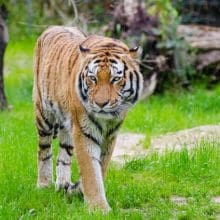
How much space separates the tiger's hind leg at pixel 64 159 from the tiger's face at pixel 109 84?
43.8 inches

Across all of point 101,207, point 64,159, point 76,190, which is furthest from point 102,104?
point 64,159

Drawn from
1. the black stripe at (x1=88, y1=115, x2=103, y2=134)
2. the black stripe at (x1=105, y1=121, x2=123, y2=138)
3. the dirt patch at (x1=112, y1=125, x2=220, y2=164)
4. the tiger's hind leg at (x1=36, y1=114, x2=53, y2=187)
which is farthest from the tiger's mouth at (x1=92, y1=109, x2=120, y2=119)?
the dirt patch at (x1=112, y1=125, x2=220, y2=164)

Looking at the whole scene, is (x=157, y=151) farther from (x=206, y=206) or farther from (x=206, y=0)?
(x=206, y=0)

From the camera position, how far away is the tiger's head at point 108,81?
5672 mm

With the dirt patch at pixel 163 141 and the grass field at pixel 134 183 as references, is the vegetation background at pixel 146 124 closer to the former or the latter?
the grass field at pixel 134 183

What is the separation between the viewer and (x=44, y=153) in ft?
22.9

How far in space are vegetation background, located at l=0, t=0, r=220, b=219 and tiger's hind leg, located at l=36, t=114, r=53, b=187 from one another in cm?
14

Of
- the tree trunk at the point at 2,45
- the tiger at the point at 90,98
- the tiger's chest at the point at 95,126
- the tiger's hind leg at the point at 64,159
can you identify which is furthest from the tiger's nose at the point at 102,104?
the tree trunk at the point at 2,45

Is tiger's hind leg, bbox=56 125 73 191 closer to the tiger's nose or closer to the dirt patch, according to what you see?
the dirt patch

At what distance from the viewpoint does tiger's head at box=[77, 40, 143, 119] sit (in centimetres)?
567

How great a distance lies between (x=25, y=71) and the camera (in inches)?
655

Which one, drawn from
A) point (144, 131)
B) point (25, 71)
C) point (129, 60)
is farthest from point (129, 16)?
point (129, 60)

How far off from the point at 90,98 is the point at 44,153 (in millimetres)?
1404

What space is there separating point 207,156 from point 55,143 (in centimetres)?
191
